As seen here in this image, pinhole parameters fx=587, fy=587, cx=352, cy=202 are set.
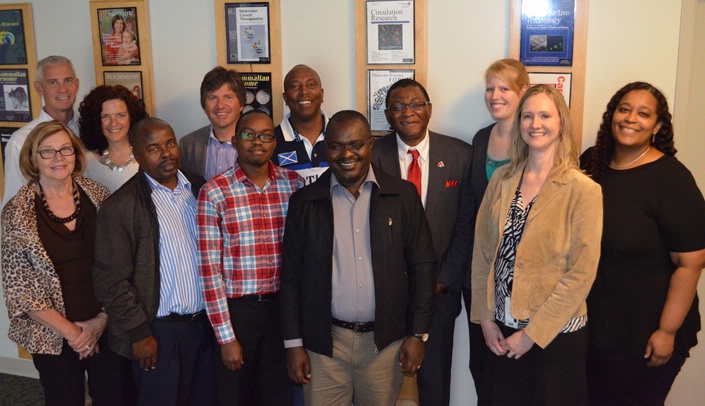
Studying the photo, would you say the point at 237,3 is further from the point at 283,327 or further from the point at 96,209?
the point at 283,327

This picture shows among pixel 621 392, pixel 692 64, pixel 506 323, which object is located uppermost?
pixel 692 64

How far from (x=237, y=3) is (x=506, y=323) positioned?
2.49 metres

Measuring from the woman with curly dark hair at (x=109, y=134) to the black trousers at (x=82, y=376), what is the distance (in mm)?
891

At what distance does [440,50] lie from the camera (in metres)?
3.31

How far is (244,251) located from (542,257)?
1.22 meters

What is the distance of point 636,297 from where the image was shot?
2.40m

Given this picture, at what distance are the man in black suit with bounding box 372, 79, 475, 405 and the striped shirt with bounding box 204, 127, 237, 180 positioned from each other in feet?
2.65

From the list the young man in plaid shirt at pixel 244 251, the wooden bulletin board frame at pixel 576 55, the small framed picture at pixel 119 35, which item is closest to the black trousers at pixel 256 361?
the young man in plaid shirt at pixel 244 251

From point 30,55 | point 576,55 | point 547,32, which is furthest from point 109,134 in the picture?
point 576,55

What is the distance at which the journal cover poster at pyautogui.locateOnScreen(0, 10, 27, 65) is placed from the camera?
401 cm

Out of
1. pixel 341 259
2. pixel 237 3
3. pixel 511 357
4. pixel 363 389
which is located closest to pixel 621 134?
pixel 511 357

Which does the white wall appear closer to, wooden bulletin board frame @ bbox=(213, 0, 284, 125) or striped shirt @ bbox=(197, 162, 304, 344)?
wooden bulletin board frame @ bbox=(213, 0, 284, 125)

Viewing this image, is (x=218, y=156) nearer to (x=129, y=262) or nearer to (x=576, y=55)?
(x=129, y=262)

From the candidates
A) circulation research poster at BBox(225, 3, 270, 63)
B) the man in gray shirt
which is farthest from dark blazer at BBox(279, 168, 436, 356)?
circulation research poster at BBox(225, 3, 270, 63)
